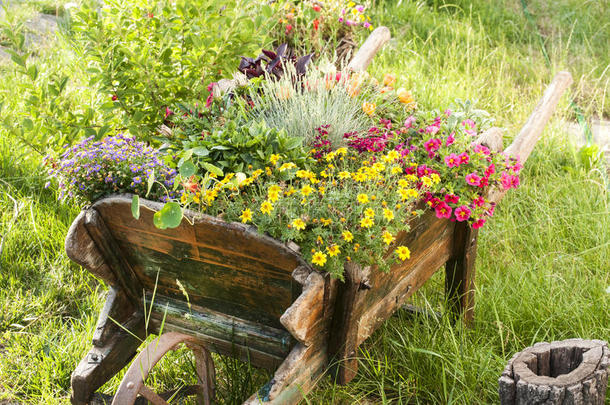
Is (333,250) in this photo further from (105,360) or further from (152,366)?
(105,360)

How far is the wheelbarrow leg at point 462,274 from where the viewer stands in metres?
2.62

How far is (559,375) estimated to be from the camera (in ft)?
6.04

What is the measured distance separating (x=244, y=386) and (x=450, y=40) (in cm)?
381

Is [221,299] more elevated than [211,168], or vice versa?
[211,168]

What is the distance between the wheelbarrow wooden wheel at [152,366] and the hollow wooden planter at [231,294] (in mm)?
66

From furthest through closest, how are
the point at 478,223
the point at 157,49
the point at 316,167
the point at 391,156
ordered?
the point at 157,49 < the point at 478,223 < the point at 316,167 < the point at 391,156

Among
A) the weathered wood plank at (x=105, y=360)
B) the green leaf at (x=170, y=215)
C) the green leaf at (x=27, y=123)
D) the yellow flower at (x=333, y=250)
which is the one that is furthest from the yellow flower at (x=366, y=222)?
the green leaf at (x=27, y=123)

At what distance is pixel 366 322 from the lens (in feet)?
6.65

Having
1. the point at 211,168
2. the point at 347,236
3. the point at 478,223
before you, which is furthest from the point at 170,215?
the point at 478,223

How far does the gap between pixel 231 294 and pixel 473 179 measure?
899mm

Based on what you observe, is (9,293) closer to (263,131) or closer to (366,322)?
(263,131)

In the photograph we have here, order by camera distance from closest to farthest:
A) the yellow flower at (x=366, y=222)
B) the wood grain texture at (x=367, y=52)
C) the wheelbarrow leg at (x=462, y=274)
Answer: the yellow flower at (x=366, y=222) < the wheelbarrow leg at (x=462, y=274) < the wood grain texture at (x=367, y=52)

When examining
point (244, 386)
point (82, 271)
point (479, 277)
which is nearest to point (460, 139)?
point (479, 277)

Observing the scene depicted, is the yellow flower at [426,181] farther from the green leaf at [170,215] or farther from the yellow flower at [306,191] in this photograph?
the green leaf at [170,215]
